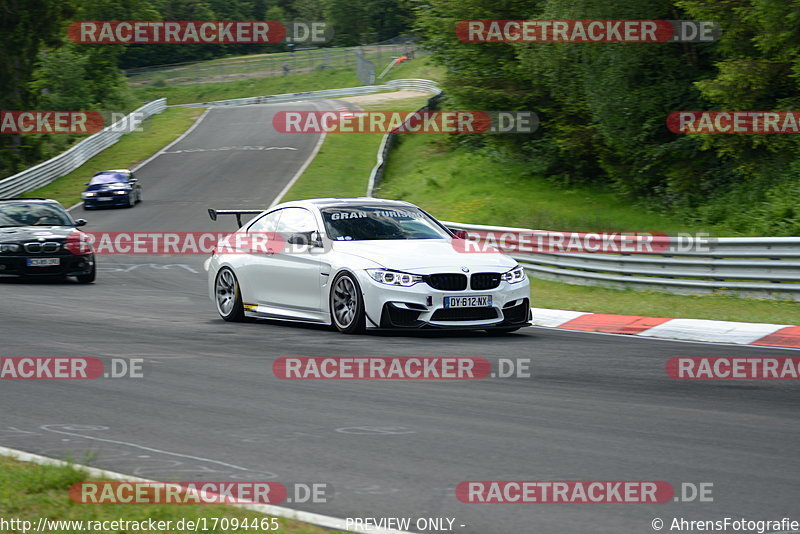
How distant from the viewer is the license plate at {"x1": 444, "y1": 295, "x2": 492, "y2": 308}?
424 inches

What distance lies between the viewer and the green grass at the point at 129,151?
4103cm

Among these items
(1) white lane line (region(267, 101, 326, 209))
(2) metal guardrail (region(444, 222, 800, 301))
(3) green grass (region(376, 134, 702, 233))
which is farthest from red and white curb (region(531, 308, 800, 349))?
(1) white lane line (region(267, 101, 326, 209))

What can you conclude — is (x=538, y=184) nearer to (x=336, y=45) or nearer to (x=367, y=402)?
(x=367, y=402)

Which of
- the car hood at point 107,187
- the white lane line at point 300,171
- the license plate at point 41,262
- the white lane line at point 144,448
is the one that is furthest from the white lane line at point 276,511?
the car hood at point 107,187

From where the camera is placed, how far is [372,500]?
5051 millimetres

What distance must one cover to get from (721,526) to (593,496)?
0.67 meters

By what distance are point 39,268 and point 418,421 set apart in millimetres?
13049

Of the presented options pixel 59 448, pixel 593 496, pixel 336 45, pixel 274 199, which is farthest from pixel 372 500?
pixel 336 45

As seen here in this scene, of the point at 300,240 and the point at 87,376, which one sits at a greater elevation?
the point at 300,240

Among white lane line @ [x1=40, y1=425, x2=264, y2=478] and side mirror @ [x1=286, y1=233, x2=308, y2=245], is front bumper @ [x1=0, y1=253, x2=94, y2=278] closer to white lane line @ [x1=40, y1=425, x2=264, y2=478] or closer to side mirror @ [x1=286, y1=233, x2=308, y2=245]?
side mirror @ [x1=286, y1=233, x2=308, y2=245]

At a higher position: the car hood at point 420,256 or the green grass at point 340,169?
the green grass at point 340,169

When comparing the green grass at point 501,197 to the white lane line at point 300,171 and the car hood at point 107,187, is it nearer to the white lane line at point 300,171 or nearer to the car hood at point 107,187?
the white lane line at point 300,171

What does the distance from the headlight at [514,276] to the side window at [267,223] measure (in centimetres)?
307

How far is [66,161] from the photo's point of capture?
150ft
